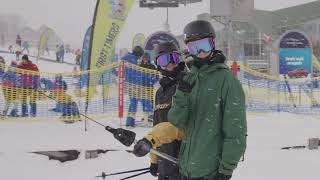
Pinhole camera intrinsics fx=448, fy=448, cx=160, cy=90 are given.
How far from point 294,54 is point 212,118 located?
1478 cm

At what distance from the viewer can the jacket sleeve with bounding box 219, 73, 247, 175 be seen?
246 cm

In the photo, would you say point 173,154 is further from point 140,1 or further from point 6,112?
point 140,1

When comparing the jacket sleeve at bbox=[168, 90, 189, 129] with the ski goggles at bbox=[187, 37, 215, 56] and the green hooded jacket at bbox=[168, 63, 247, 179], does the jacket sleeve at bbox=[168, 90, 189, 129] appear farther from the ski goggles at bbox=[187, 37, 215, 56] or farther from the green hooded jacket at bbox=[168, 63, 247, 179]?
the ski goggles at bbox=[187, 37, 215, 56]

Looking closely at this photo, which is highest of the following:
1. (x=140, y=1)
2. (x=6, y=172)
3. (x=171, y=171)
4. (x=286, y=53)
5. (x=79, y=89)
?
(x=140, y=1)

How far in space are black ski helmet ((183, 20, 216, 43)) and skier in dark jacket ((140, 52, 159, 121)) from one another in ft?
23.7

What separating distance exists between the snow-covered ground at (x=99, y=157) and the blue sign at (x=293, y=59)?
6.54m

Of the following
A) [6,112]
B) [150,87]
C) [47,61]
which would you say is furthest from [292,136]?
[47,61]

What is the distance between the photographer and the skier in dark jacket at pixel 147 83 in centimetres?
1002

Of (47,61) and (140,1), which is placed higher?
(140,1)

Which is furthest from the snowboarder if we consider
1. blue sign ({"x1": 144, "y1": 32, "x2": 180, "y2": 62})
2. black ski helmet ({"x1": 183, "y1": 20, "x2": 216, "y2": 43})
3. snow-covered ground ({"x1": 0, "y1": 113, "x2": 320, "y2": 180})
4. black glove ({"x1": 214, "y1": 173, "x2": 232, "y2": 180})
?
A: blue sign ({"x1": 144, "y1": 32, "x2": 180, "y2": 62})

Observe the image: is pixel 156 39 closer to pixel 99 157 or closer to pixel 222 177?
pixel 99 157

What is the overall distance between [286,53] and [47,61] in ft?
75.1

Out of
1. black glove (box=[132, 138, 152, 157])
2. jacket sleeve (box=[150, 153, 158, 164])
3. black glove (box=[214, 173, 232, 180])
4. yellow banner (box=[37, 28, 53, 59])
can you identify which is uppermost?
yellow banner (box=[37, 28, 53, 59])

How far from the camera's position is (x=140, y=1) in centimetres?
2900
